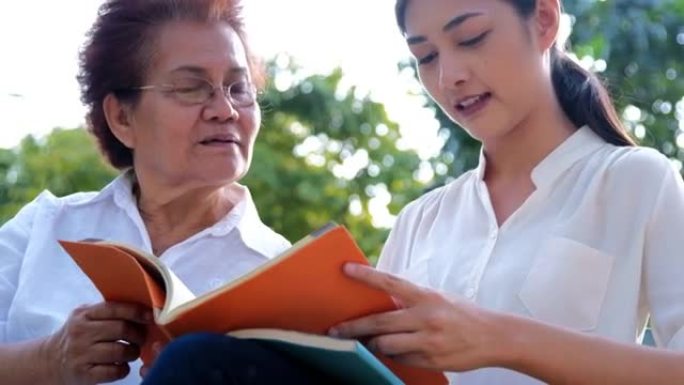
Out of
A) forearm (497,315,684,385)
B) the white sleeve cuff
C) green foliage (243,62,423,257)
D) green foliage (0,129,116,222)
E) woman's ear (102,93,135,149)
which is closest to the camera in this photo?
forearm (497,315,684,385)

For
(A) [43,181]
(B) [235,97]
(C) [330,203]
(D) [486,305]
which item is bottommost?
(C) [330,203]

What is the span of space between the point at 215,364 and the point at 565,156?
25.7 inches

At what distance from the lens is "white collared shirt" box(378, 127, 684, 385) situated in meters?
1.59

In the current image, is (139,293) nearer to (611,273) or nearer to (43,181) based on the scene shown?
(611,273)

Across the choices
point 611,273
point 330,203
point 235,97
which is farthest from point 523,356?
point 330,203

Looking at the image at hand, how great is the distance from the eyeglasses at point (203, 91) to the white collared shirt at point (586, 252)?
47 centimetres

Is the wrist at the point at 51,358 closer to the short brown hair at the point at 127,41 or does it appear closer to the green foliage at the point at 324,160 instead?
the short brown hair at the point at 127,41

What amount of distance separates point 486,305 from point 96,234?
76 cm

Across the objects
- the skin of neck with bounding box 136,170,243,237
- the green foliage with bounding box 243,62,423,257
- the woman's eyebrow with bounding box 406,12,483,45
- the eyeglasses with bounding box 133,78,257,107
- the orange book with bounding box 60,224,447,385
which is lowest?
the green foliage with bounding box 243,62,423,257

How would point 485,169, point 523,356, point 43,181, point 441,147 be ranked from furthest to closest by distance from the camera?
1. point 43,181
2. point 441,147
3. point 485,169
4. point 523,356

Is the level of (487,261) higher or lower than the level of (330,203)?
higher

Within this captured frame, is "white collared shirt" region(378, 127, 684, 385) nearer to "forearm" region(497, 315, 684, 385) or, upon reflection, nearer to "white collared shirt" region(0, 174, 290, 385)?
"forearm" region(497, 315, 684, 385)

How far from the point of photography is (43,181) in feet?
17.5

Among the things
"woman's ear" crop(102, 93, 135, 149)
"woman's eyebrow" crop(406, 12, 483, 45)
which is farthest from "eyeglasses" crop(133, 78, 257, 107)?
"woman's eyebrow" crop(406, 12, 483, 45)
